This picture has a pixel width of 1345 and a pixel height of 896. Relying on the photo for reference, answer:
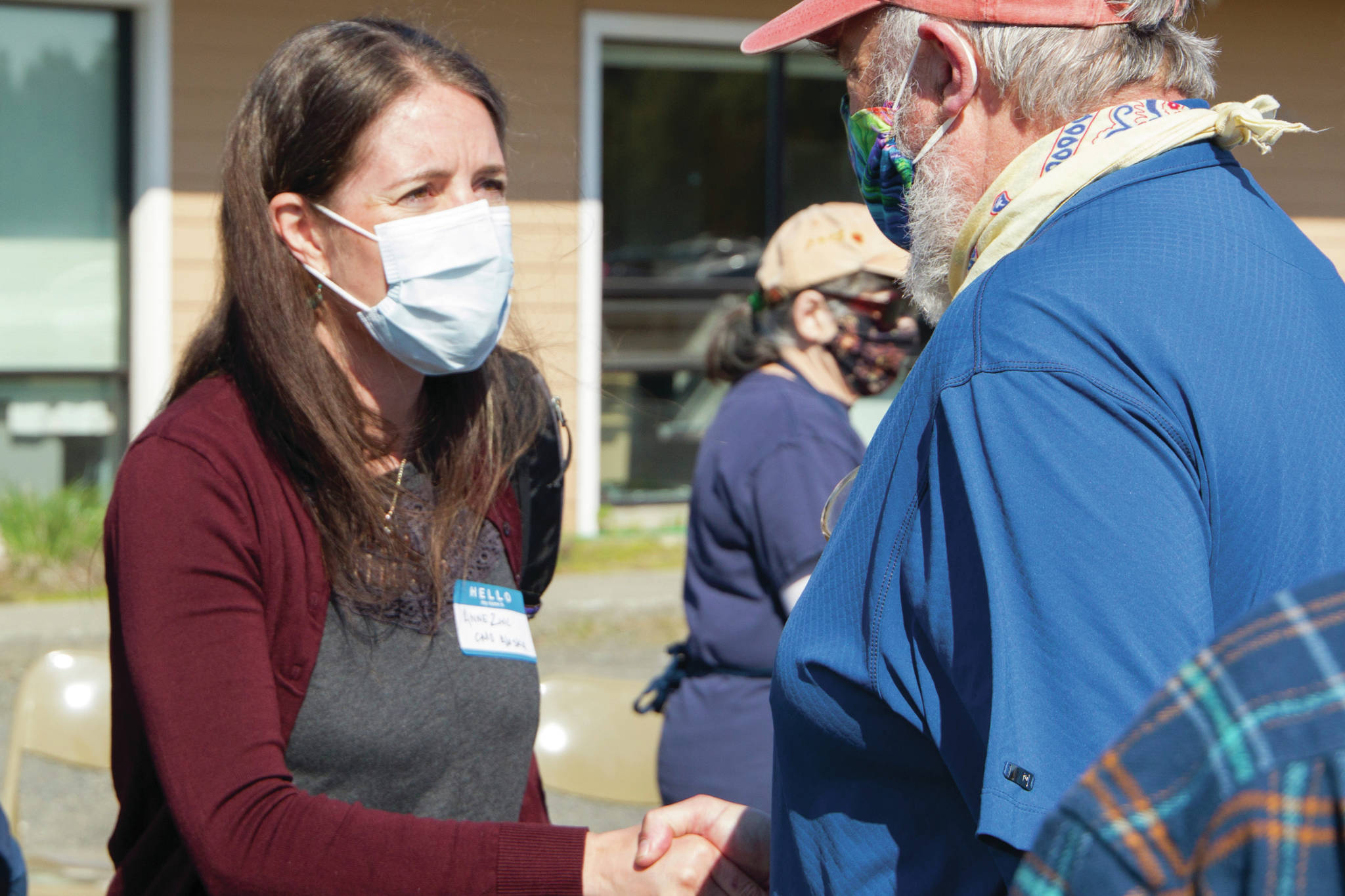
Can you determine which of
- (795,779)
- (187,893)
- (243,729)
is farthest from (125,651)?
(795,779)

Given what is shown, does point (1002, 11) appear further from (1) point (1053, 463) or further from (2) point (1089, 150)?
(1) point (1053, 463)

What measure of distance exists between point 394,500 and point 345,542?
0.56ft

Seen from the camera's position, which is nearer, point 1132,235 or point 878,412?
point 1132,235

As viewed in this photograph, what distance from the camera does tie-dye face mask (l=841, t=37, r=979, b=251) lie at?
1454 mm

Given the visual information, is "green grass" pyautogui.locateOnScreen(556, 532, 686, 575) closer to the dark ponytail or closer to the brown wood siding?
the dark ponytail

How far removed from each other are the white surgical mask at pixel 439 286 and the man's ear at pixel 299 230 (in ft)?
0.06

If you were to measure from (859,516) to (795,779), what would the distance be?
0.31m

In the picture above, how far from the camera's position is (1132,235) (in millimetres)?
1122

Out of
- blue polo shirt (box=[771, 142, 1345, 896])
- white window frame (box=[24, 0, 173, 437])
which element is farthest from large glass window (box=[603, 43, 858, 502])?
blue polo shirt (box=[771, 142, 1345, 896])

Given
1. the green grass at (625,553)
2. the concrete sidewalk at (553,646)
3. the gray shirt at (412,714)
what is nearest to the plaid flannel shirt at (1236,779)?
the gray shirt at (412,714)

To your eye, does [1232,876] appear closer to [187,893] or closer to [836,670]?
[836,670]

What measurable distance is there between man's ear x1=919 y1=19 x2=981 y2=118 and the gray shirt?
1.10m

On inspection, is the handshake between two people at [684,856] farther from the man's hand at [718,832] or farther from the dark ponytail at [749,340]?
the dark ponytail at [749,340]

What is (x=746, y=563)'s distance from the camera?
293 centimetres
